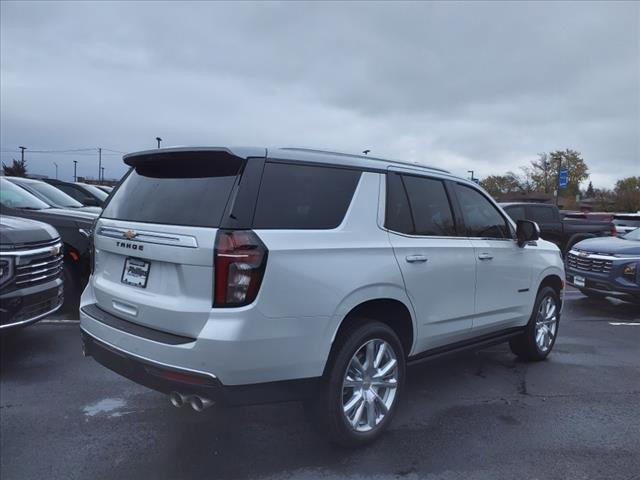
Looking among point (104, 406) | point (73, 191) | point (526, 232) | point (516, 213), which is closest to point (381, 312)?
point (526, 232)

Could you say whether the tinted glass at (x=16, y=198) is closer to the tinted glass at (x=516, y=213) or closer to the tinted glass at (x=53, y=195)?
the tinted glass at (x=53, y=195)

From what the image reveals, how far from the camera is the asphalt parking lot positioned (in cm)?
316

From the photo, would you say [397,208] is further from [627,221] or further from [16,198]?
[627,221]

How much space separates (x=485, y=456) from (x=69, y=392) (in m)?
3.28

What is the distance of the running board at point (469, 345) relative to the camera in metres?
3.85

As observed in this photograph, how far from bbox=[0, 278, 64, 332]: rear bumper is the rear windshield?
65.1 inches

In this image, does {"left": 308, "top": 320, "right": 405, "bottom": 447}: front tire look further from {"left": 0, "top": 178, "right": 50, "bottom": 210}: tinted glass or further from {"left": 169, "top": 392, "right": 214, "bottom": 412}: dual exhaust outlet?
{"left": 0, "top": 178, "right": 50, "bottom": 210}: tinted glass

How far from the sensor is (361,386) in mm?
3352

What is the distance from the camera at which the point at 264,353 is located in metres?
2.78

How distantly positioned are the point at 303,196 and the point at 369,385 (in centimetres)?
133

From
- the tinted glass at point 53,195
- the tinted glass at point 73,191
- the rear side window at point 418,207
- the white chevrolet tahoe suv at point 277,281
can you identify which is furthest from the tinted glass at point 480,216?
the tinted glass at point 73,191

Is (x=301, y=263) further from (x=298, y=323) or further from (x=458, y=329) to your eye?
(x=458, y=329)

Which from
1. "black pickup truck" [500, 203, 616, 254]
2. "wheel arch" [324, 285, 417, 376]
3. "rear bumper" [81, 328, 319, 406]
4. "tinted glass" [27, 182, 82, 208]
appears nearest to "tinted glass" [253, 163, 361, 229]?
"wheel arch" [324, 285, 417, 376]

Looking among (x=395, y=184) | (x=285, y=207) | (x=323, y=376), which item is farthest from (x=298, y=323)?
(x=395, y=184)
